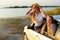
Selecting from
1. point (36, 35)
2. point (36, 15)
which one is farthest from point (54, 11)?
point (36, 35)

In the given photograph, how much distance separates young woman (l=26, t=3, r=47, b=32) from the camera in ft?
9.95

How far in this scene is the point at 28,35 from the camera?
3.05 m

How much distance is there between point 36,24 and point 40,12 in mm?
191

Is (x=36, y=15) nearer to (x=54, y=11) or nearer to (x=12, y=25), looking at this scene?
(x=54, y=11)

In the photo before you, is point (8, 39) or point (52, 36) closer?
point (52, 36)

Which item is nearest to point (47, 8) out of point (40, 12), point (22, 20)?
point (40, 12)

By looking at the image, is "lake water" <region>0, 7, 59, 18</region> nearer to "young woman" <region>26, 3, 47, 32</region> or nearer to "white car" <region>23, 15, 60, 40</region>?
"young woman" <region>26, 3, 47, 32</region>

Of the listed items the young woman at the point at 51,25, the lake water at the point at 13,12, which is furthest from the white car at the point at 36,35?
the lake water at the point at 13,12

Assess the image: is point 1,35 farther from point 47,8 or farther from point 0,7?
point 47,8

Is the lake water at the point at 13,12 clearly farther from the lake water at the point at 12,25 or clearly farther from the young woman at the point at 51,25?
the young woman at the point at 51,25

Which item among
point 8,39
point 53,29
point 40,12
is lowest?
point 8,39

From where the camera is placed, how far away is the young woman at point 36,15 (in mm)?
3033

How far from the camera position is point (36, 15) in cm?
311

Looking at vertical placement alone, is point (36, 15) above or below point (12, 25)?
above
